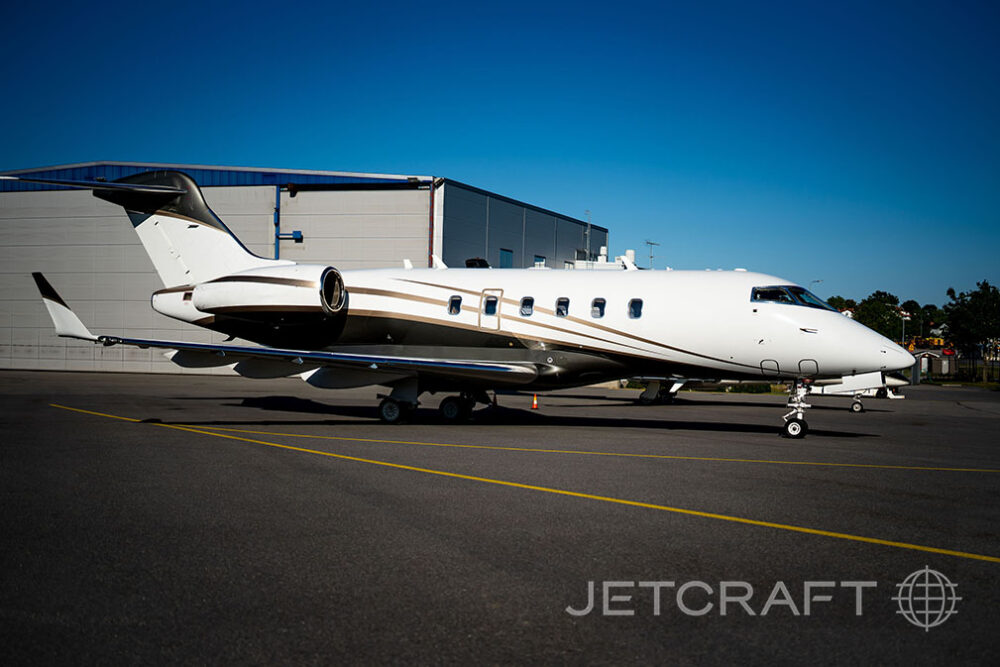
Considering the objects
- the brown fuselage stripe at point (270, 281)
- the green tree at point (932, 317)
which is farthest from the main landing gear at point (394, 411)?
the green tree at point (932, 317)

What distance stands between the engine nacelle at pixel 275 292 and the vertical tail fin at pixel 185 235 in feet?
2.33

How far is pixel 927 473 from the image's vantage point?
34.5ft

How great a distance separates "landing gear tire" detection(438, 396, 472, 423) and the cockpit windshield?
6.76 m

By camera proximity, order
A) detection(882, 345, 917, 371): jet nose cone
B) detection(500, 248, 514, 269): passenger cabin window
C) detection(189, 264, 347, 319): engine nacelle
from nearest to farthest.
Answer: detection(882, 345, 917, 371): jet nose cone
detection(189, 264, 347, 319): engine nacelle
detection(500, 248, 514, 269): passenger cabin window

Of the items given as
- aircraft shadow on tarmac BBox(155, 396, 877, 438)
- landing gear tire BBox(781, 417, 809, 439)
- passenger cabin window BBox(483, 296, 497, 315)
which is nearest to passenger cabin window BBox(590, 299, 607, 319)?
passenger cabin window BBox(483, 296, 497, 315)

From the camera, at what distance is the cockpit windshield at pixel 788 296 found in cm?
1473

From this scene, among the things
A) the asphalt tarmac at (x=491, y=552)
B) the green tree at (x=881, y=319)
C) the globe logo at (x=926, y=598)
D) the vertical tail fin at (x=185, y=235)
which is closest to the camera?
the asphalt tarmac at (x=491, y=552)

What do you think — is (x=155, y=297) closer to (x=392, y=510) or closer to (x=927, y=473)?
(x=392, y=510)

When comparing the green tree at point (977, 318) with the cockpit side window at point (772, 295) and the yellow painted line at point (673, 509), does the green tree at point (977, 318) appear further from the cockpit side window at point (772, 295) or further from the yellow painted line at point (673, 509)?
the yellow painted line at point (673, 509)

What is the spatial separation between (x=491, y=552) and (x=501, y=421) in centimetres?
1188

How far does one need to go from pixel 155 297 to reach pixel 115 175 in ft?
87.5

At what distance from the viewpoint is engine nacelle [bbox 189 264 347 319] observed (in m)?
17.9

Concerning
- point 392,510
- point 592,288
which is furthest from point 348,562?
point 592,288

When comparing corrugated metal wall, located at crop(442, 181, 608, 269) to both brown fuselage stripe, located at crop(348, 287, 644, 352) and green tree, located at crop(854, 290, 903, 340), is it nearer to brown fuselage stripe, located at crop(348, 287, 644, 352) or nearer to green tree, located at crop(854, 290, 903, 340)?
brown fuselage stripe, located at crop(348, 287, 644, 352)
